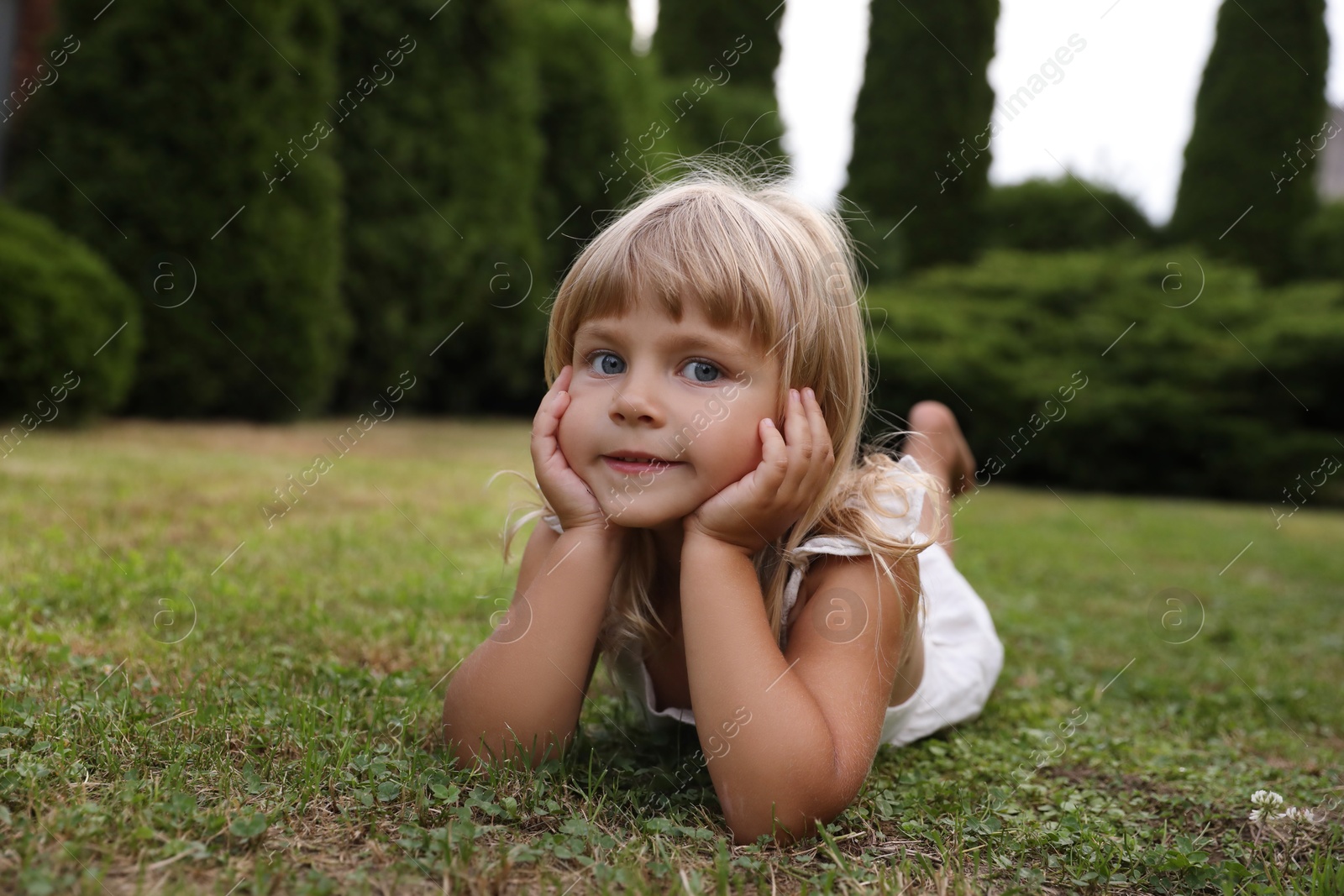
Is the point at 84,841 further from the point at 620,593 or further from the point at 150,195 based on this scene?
the point at 150,195

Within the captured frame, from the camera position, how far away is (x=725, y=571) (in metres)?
1.80

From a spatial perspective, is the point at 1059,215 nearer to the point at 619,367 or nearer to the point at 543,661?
the point at 619,367

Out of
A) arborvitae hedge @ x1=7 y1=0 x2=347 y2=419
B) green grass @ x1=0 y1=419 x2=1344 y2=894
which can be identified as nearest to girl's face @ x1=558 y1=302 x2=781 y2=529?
green grass @ x1=0 y1=419 x2=1344 y2=894

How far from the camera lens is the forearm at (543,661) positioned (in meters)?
1.84

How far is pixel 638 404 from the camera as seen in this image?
70.5 inches

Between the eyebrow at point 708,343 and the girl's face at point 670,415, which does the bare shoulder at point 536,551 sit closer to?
the girl's face at point 670,415

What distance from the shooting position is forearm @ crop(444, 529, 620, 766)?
184cm

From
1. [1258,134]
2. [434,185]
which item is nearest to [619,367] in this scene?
[434,185]

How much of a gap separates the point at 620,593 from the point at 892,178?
13704mm

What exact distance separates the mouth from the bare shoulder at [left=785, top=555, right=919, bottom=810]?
1.23 ft

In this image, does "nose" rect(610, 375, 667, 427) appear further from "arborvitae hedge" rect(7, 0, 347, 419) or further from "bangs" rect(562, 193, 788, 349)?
"arborvitae hedge" rect(7, 0, 347, 419)

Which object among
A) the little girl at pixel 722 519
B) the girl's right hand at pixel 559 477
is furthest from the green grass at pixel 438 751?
the girl's right hand at pixel 559 477

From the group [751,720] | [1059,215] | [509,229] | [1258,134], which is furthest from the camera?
[1059,215]

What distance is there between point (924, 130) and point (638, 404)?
13.9 meters
